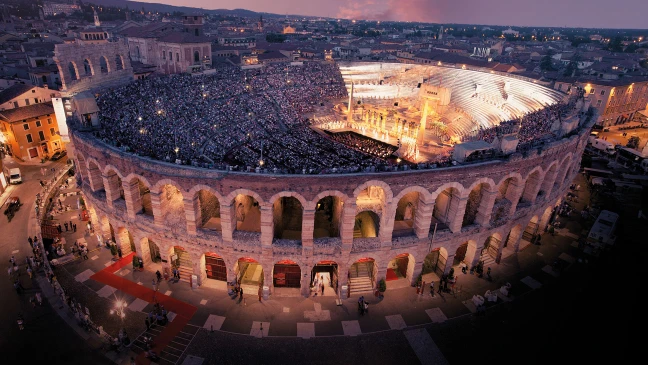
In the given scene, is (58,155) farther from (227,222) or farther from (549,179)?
(549,179)

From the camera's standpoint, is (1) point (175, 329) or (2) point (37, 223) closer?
(1) point (175, 329)

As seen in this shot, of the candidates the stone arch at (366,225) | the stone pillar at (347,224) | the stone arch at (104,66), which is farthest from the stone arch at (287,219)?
the stone arch at (104,66)

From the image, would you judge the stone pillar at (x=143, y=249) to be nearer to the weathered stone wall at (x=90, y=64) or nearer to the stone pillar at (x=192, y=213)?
the stone pillar at (x=192, y=213)

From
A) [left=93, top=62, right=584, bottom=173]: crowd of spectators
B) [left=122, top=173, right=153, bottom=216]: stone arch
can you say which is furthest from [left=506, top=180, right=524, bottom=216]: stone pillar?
[left=122, top=173, right=153, bottom=216]: stone arch

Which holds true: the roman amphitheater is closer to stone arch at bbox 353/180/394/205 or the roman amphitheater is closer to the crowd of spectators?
stone arch at bbox 353/180/394/205

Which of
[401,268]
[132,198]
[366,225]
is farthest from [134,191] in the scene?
[401,268]

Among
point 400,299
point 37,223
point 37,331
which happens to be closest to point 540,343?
point 400,299

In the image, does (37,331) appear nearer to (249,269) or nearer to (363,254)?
(249,269)
